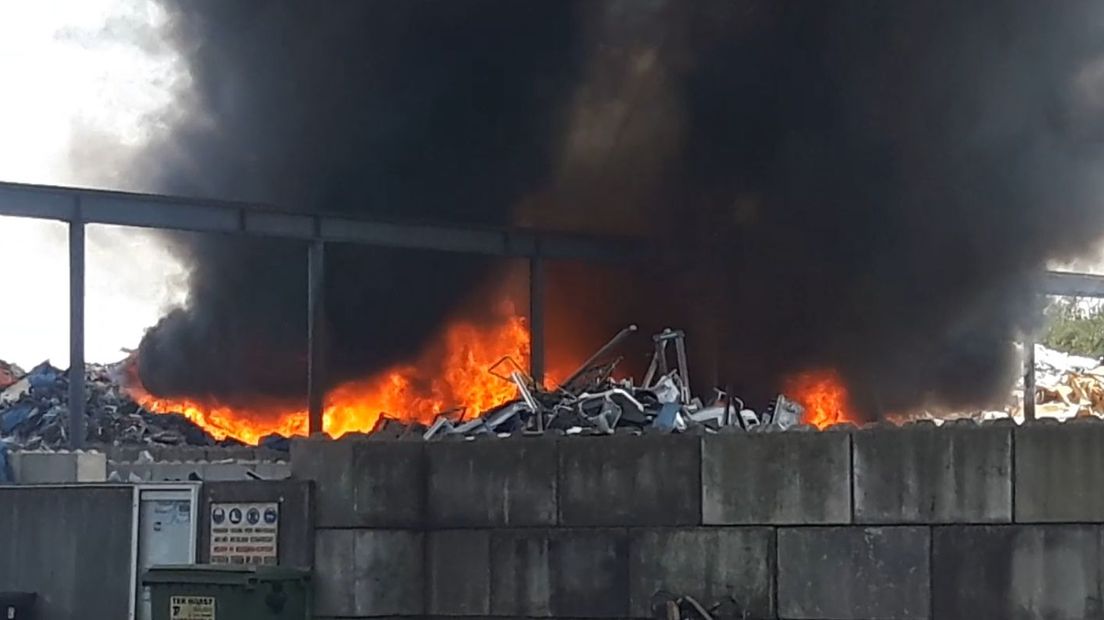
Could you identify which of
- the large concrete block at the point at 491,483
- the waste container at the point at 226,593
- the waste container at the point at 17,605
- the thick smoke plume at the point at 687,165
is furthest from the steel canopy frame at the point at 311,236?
the large concrete block at the point at 491,483

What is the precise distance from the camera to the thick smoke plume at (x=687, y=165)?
26.8m

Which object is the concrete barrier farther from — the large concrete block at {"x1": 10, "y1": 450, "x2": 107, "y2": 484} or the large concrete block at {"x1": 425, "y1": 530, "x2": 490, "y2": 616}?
the large concrete block at {"x1": 10, "y1": 450, "x2": 107, "y2": 484}

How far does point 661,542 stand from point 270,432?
60.3ft

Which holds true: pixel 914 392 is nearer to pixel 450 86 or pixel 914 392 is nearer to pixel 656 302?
pixel 656 302

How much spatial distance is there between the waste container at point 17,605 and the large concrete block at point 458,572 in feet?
10.9

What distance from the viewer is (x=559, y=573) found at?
37.9 ft

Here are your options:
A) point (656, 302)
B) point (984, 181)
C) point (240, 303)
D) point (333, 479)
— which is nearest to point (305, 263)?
point (240, 303)

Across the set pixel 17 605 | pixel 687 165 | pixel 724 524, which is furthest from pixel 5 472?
pixel 687 165

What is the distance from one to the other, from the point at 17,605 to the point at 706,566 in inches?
214

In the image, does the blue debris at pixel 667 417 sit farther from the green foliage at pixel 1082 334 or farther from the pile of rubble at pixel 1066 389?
the green foliage at pixel 1082 334

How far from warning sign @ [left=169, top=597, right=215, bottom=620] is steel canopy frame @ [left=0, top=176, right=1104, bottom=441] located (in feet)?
43.9

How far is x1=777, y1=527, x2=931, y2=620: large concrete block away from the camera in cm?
1067

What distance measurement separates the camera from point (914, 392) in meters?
27.6

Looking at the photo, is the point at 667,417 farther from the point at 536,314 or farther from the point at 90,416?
the point at 90,416
